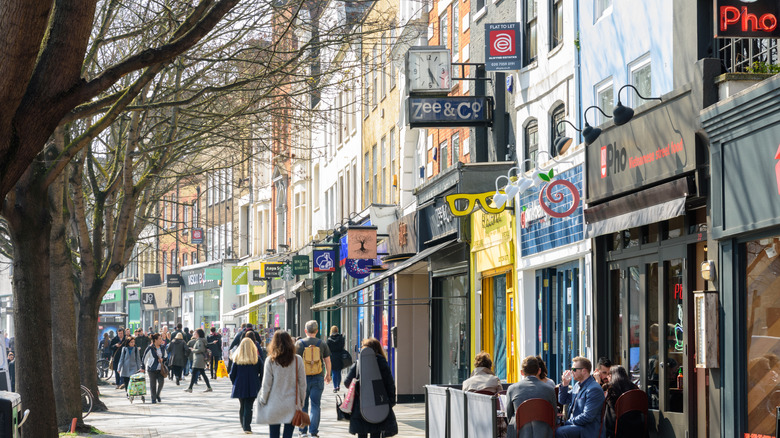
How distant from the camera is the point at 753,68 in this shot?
12.7 meters

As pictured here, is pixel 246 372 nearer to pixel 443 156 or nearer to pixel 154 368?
pixel 154 368

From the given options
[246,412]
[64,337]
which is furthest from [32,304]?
[64,337]

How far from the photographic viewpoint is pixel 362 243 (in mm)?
31609

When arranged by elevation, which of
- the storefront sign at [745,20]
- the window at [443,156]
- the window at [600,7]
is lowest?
the storefront sign at [745,20]

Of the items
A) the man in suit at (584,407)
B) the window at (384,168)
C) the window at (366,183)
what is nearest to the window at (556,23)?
the man in suit at (584,407)

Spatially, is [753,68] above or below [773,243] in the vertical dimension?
above

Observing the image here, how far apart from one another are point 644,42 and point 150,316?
234 ft

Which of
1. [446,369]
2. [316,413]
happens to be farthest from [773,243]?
[446,369]

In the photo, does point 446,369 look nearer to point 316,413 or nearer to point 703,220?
point 316,413

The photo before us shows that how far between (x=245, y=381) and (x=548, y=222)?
18.1 ft

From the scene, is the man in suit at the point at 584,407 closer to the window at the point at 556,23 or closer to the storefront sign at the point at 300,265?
the window at the point at 556,23

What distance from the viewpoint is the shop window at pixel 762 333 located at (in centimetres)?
1170

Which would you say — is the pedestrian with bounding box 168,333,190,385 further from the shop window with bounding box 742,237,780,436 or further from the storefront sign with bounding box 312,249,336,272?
the shop window with bounding box 742,237,780,436

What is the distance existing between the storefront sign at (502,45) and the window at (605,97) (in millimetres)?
4151
